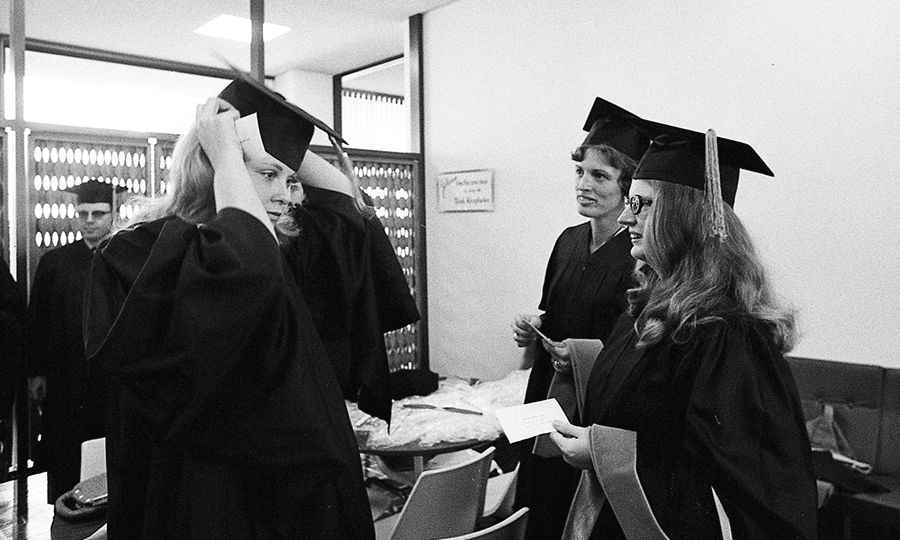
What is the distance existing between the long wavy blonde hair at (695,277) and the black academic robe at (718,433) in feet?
0.11

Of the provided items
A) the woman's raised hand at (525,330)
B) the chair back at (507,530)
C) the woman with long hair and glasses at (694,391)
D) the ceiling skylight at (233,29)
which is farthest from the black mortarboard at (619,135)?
the ceiling skylight at (233,29)

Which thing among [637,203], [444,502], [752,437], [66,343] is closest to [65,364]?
[66,343]

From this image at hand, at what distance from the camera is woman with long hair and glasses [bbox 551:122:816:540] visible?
1479 millimetres

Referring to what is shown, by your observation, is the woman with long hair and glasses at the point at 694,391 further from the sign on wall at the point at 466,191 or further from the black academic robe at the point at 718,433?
the sign on wall at the point at 466,191

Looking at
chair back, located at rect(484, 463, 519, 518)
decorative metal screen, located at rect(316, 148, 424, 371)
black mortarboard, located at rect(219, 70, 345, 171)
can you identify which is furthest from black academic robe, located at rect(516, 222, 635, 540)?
decorative metal screen, located at rect(316, 148, 424, 371)

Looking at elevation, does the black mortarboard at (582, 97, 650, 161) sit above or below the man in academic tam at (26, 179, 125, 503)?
above

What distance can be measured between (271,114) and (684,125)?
2697 mm

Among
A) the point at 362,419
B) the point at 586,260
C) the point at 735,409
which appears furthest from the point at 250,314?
the point at 362,419

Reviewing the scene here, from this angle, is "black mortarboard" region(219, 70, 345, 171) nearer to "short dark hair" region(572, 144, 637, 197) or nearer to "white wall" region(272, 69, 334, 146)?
"short dark hair" region(572, 144, 637, 197)

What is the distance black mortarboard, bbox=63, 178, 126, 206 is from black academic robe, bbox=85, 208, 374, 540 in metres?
2.59

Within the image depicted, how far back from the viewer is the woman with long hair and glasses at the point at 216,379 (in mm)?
1302

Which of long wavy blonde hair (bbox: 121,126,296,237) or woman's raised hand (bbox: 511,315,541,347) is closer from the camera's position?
long wavy blonde hair (bbox: 121,126,296,237)

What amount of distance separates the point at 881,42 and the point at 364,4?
328cm

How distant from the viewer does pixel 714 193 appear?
5.57ft
